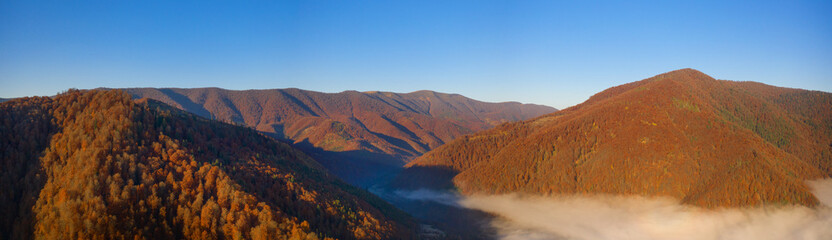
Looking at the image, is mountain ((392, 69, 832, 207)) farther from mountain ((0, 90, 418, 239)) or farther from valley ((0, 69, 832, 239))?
mountain ((0, 90, 418, 239))

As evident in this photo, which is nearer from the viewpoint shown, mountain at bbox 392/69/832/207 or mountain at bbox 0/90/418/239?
mountain at bbox 0/90/418/239

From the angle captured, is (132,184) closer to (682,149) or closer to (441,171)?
(441,171)

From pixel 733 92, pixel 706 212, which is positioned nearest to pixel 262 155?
pixel 706 212

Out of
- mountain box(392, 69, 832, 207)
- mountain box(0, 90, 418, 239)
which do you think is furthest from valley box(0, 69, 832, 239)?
mountain box(392, 69, 832, 207)

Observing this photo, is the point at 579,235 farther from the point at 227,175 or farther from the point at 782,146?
the point at 227,175

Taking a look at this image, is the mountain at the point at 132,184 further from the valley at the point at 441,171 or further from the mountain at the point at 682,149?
the mountain at the point at 682,149
